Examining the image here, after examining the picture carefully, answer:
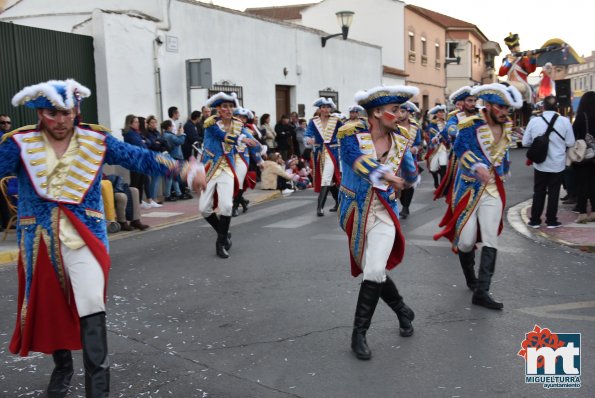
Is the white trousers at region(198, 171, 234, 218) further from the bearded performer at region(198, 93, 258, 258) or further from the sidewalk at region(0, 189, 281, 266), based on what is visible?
the sidewalk at region(0, 189, 281, 266)

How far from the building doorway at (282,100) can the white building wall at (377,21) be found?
13.9 metres

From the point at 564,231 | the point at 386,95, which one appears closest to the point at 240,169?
the point at 564,231

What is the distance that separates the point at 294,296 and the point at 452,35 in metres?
48.4

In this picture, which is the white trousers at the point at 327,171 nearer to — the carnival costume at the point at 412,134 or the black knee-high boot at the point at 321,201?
the black knee-high boot at the point at 321,201

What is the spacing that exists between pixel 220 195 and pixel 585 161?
212 inches

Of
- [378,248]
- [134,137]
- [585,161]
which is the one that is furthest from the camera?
[134,137]

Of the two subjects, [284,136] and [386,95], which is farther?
[284,136]

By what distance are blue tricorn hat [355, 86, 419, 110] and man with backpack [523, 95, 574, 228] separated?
5.21 metres

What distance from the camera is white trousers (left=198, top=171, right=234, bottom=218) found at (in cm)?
765

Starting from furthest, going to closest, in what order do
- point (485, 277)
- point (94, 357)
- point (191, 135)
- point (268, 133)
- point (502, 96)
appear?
point (268, 133), point (191, 135), point (485, 277), point (502, 96), point (94, 357)

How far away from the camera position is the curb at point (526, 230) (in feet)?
25.7

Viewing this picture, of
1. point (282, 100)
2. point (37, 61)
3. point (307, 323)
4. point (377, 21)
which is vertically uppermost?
point (377, 21)

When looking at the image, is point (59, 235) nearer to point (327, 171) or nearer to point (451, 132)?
point (451, 132)

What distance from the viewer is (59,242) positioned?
3.47 meters
